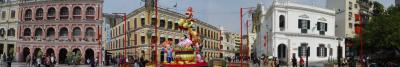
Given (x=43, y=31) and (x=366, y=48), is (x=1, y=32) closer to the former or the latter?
(x=43, y=31)

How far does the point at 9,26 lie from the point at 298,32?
102ft

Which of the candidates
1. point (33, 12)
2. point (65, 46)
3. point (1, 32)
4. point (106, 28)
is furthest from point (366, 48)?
point (1, 32)

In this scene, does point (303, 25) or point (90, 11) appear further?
point (303, 25)

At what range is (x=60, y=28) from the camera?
6006 cm

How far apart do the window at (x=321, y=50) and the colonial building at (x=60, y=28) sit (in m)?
22.8

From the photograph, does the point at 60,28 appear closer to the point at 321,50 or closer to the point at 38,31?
the point at 38,31

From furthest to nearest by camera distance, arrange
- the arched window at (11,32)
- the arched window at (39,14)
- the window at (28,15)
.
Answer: the arched window at (11,32)
the window at (28,15)
the arched window at (39,14)

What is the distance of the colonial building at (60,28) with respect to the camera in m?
59.0

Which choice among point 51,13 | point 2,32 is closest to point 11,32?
point 2,32

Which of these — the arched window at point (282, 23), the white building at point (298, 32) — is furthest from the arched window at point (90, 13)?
the arched window at point (282, 23)

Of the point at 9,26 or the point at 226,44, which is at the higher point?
the point at 9,26

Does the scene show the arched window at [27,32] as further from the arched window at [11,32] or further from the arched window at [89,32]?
the arched window at [89,32]

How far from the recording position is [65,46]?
60.4 m

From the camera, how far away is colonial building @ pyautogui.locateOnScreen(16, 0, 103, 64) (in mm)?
59031
